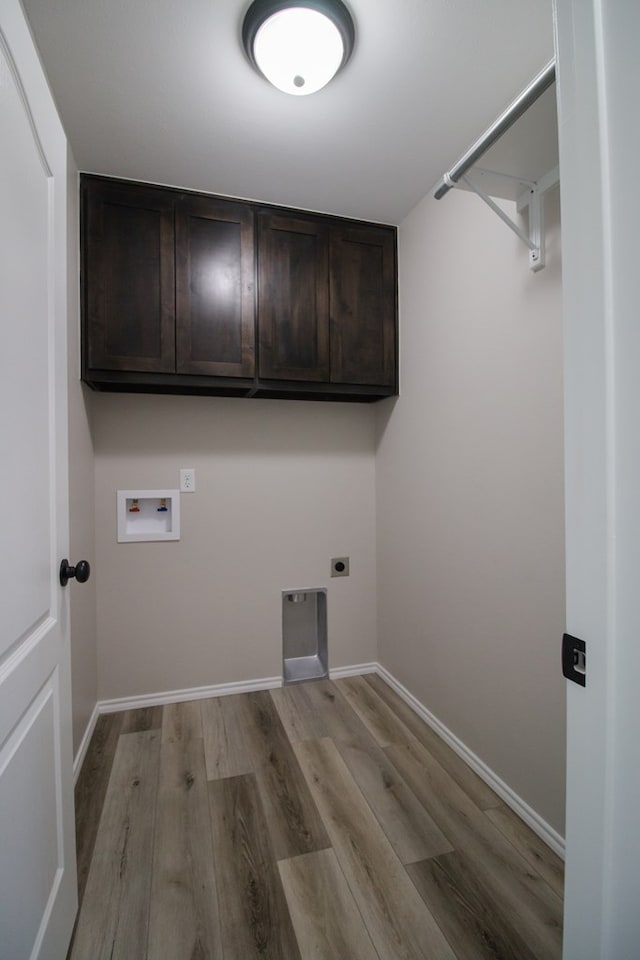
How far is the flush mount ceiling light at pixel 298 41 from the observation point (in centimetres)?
114

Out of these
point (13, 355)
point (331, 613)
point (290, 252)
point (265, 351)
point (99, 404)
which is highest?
point (290, 252)

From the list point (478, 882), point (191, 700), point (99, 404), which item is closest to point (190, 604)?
point (191, 700)

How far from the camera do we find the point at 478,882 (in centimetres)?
126

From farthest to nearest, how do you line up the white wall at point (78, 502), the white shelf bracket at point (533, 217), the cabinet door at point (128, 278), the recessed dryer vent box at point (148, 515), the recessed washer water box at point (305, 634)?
the recessed washer water box at point (305, 634) < the recessed dryer vent box at point (148, 515) < the cabinet door at point (128, 278) < the white wall at point (78, 502) < the white shelf bracket at point (533, 217)

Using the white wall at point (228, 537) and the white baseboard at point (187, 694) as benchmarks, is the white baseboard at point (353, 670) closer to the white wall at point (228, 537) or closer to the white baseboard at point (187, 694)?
the white wall at point (228, 537)

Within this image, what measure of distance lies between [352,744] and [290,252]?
2.39 meters

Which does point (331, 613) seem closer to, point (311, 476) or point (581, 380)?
point (311, 476)

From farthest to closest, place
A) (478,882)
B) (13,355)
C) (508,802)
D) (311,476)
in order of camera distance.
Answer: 1. (311,476)
2. (508,802)
3. (478,882)
4. (13,355)

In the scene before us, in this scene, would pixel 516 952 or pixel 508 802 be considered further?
pixel 508 802

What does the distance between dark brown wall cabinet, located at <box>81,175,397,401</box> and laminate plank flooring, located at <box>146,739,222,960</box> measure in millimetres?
1710


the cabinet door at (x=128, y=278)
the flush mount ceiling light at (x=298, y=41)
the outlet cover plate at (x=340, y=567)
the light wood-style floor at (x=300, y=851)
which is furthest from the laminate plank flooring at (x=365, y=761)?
the flush mount ceiling light at (x=298, y=41)

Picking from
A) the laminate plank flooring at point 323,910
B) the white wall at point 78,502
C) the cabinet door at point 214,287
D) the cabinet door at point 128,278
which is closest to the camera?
the laminate plank flooring at point 323,910

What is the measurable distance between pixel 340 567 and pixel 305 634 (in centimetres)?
48

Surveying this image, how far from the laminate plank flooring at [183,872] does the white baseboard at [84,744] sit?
329 mm
